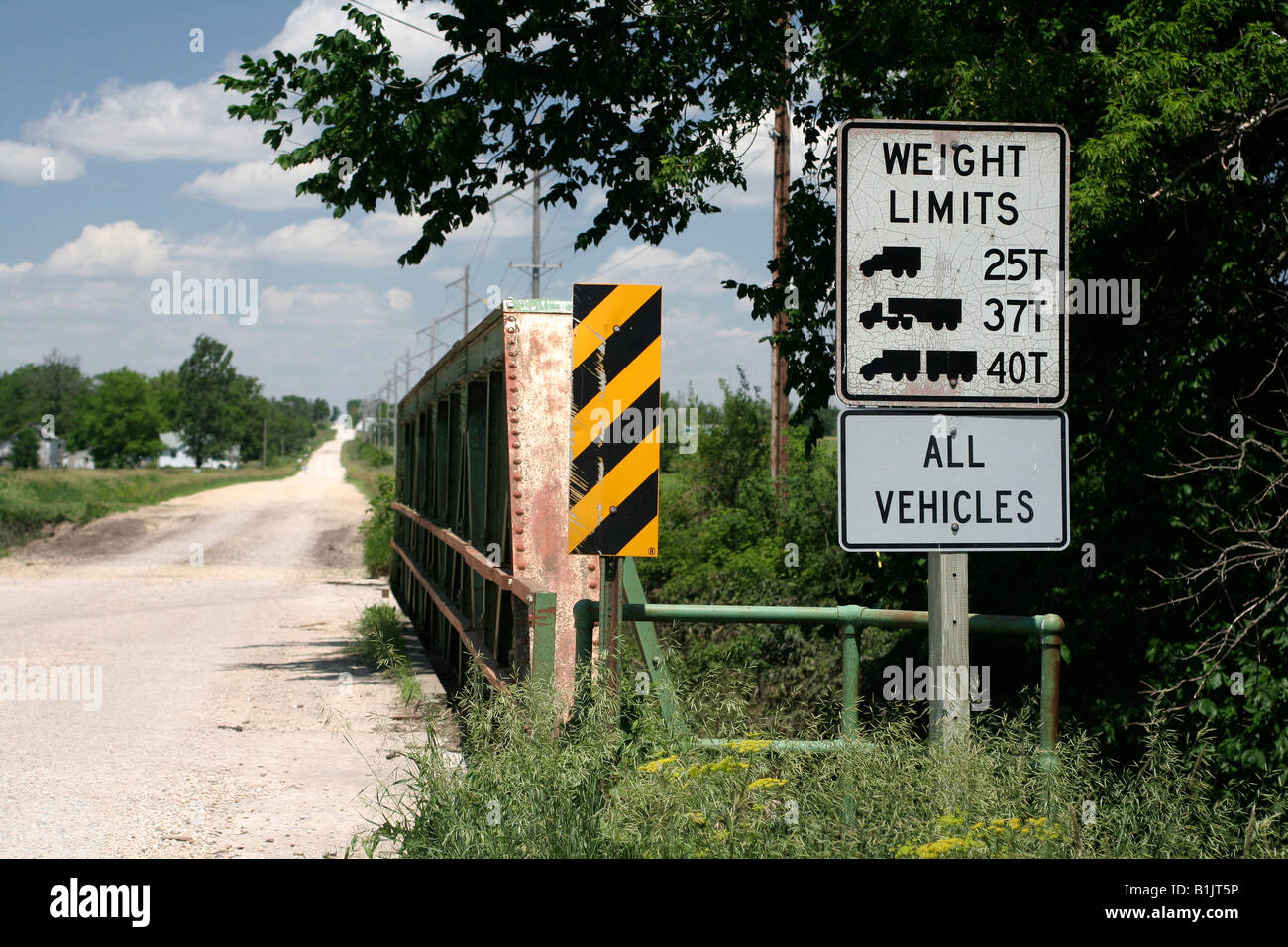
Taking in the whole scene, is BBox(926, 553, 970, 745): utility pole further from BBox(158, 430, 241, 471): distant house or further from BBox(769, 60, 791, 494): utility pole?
BBox(158, 430, 241, 471): distant house

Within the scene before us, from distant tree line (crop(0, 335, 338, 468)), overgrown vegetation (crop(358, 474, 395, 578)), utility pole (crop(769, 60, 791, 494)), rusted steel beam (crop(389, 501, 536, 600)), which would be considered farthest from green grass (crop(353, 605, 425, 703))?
distant tree line (crop(0, 335, 338, 468))

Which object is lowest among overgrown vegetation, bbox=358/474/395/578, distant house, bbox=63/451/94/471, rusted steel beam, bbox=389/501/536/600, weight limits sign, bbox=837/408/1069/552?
overgrown vegetation, bbox=358/474/395/578

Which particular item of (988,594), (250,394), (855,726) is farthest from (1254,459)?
(250,394)

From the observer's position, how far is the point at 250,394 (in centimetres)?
16075

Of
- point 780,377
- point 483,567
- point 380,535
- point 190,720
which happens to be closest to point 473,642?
point 483,567

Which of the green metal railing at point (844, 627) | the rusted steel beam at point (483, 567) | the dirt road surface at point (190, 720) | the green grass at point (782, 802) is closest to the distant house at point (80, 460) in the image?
the dirt road surface at point (190, 720)

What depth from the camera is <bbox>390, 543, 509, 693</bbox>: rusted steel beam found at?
6648 mm

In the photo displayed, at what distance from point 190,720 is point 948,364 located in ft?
24.3

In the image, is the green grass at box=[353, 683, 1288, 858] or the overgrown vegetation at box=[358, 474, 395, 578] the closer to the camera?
the green grass at box=[353, 683, 1288, 858]

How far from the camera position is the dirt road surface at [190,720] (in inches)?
234

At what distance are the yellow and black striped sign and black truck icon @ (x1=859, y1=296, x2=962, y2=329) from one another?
121cm

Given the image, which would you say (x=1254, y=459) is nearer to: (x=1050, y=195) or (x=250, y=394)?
(x=1050, y=195)
